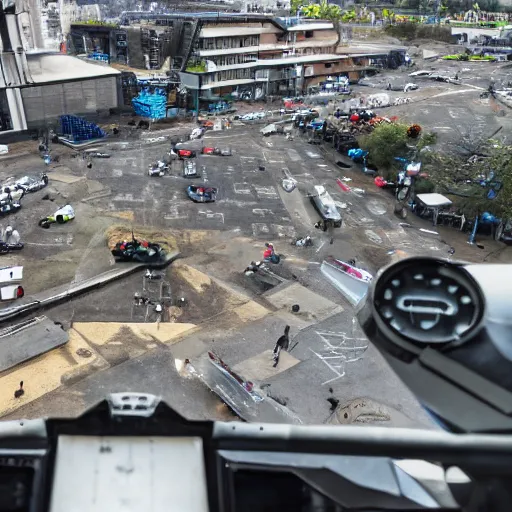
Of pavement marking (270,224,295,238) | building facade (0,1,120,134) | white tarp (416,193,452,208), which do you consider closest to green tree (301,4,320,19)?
building facade (0,1,120,134)

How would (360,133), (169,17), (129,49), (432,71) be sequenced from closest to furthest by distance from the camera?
1. (360,133)
2. (169,17)
3. (129,49)
4. (432,71)

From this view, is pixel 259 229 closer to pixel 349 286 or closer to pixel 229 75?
pixel 349 286

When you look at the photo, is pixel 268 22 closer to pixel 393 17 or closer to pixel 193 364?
pixel 193 364

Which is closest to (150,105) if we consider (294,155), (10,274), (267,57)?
(294,155)

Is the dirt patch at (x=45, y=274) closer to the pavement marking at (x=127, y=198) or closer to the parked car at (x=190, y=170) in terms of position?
the pavement marking at (x=127, y=198)

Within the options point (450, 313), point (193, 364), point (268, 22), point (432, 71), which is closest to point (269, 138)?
point (268, 22)

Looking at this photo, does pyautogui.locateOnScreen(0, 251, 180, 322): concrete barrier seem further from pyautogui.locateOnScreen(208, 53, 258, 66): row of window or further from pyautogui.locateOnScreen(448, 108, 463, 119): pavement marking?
pyautogui.locateOnScreen(448, 108, 463, 119): pavement marking

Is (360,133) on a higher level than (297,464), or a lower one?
lower
